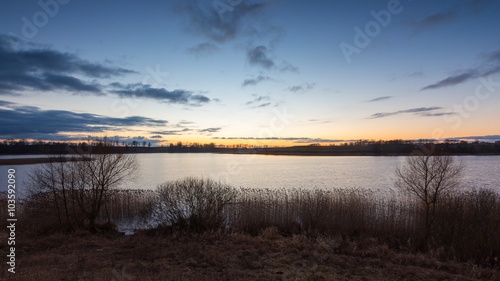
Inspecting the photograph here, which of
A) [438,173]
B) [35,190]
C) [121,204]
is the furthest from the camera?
[35,190]

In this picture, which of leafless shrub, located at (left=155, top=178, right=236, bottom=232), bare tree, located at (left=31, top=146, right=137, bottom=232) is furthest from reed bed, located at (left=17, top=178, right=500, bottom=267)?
bare tree, located at (left=31, top=146, right=137, bottom=232)

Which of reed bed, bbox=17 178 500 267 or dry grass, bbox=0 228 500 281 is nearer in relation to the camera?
dry grass, bbox=0 228 500 281

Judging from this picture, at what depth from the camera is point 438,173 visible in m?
19.7

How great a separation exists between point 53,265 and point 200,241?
17.3 feet

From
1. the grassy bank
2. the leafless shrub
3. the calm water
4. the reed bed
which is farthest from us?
the calm water

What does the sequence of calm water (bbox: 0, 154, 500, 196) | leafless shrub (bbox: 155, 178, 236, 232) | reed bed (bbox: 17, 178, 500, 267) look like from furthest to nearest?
calm water (bbox: 0, 154, 500, 196) → leafless shrub (bbox: 155, 178, 236, 232) → reed bed (bbox: 17, 178, 500, 267)

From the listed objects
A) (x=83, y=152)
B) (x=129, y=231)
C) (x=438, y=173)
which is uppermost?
(x=83, y=152)

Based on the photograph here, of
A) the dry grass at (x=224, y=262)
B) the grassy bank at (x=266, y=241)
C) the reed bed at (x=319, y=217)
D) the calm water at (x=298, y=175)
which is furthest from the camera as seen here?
the calm water at (x=298, y=175)

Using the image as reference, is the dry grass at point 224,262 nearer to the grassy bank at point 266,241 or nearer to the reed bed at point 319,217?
the grassy bank at point 266,241

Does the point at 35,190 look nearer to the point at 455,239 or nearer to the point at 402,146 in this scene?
the point at 455,239

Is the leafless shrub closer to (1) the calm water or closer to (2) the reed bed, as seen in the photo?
(2) the reed bed

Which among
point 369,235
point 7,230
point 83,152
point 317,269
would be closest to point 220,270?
point 317,269

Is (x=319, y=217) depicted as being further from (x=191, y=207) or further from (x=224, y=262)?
(x=224, y=262)

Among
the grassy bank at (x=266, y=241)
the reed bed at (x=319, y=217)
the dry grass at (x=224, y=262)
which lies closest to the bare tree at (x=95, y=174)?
the reed bed at (x=319, y=217)
